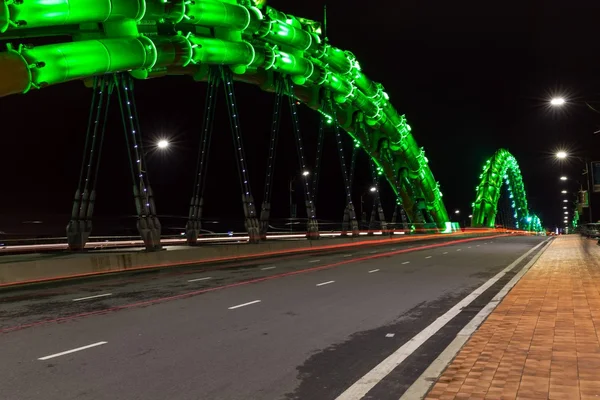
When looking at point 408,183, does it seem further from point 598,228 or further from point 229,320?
point 229,320

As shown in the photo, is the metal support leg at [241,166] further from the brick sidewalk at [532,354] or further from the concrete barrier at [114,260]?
the brick sidewalk at [532,354]

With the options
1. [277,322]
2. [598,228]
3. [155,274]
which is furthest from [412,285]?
[598,228]

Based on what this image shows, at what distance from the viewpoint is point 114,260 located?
21.0 meters

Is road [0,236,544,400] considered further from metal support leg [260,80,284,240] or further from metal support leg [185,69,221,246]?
metal support leg [260,80,284,240]

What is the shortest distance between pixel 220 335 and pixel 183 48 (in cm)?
2022

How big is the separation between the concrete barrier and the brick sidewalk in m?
13.8

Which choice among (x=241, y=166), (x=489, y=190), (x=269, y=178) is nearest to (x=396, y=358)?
(x=241, y=166)

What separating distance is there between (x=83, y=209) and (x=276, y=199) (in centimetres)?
7660

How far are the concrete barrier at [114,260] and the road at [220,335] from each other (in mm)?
1916

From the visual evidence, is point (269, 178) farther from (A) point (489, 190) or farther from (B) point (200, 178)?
(A) point (489, 190)

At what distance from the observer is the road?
6133 millimetres

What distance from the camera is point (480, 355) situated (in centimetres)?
696

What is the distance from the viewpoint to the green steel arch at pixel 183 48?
17672mm

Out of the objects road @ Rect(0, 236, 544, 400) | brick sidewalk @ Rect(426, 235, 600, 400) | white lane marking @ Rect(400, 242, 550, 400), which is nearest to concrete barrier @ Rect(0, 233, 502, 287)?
road @ Rect(0, 236, 544, 400)
